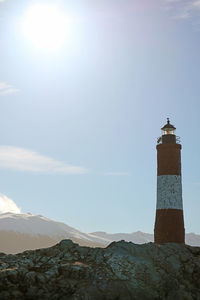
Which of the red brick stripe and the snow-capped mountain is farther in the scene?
the snow-capped mountain

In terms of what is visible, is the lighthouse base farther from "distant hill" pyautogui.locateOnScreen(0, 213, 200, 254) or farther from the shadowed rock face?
"distant hill" pyautogui.locateOnScreen(0, 213, 200, 254)

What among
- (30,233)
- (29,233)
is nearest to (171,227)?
(29,233)

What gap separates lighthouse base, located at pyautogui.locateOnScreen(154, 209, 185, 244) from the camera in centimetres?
3036

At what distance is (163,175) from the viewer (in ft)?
103

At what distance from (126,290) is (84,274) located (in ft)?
5.64

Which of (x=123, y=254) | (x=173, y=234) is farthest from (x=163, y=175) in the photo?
(x=123, y=254)

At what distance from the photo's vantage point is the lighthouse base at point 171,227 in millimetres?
30356

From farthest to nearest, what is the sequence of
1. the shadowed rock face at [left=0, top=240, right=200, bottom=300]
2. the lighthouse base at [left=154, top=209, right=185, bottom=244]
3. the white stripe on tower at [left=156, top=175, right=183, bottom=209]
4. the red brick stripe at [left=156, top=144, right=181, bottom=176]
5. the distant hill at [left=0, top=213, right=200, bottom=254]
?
the distant hill at [left=0, top=213, right=200, bottom=254]
the red brick stripe at [left=156, top=144, right=181, bottom=176]
the white stripe on tower at [left=156, top=175, right=183, bottom=209]
the lighthouse base at [left=154, top=209, right=185, bottom=244]
the shadowed rock face at [left=0, top=240, right=200, bottom=300]

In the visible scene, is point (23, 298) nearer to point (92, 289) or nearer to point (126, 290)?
point (92, 289)

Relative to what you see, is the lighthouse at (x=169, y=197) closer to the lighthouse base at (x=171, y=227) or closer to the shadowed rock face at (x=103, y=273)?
the lighthouse base at (x=171, y=227)

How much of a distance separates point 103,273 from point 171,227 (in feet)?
48.8

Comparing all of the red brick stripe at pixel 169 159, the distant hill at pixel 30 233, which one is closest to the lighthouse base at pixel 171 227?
the red brick stripe at pixel 169 159

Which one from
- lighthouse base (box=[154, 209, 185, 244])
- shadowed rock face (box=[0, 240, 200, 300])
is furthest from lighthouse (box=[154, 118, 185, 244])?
shadowed rock face (box=[0, 240, 200, 300])

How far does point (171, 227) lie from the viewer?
3044 cm
